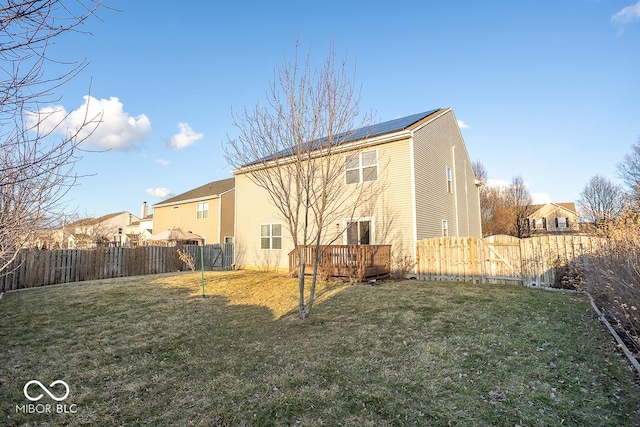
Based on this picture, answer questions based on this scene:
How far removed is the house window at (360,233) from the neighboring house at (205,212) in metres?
13.4

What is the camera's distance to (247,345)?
5254mm

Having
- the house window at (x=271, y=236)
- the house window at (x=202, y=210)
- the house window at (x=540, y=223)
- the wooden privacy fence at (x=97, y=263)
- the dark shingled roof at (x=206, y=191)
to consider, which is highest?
the dark shingled roof at (x=206, y=191)

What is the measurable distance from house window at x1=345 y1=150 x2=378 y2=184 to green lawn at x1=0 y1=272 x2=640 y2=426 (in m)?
6.39

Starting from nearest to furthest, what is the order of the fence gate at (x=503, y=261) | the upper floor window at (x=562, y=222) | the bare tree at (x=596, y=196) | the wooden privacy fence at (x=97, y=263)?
the fence gate at (x=503, y=261), the wooden privacy fence at (x=97, y=263), the bare tree at (x=596, y=196), the upper floor window at (x=562, y=222)

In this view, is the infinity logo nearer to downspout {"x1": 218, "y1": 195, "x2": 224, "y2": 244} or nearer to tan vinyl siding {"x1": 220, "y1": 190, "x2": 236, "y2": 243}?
downspout {"x1": 218, "y1": 195, "x2": 224, "y2": 244}

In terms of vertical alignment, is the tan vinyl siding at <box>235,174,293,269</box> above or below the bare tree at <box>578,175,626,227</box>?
below

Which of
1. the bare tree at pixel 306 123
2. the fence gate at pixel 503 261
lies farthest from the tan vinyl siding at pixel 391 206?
the bare tree at pixel 306 123

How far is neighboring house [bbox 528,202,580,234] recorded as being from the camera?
3956cm

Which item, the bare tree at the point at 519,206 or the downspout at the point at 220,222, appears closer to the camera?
the downspout at the point at 220,222

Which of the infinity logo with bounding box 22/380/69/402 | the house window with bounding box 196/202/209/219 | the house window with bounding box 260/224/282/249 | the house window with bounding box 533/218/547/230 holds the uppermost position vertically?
the house window with bounding box 196/202/209/219

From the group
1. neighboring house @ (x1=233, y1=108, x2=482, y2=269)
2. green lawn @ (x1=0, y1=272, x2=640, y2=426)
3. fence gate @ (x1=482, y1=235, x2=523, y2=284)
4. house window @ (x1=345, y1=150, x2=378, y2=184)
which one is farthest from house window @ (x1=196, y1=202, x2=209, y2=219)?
fence gate @ (x1=482, y1=235, x2=523, y2=284)

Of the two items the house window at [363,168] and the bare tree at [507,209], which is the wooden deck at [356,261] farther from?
the bare tree at [507,209]

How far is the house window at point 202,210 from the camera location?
24375mm

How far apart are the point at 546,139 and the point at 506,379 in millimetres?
16158
